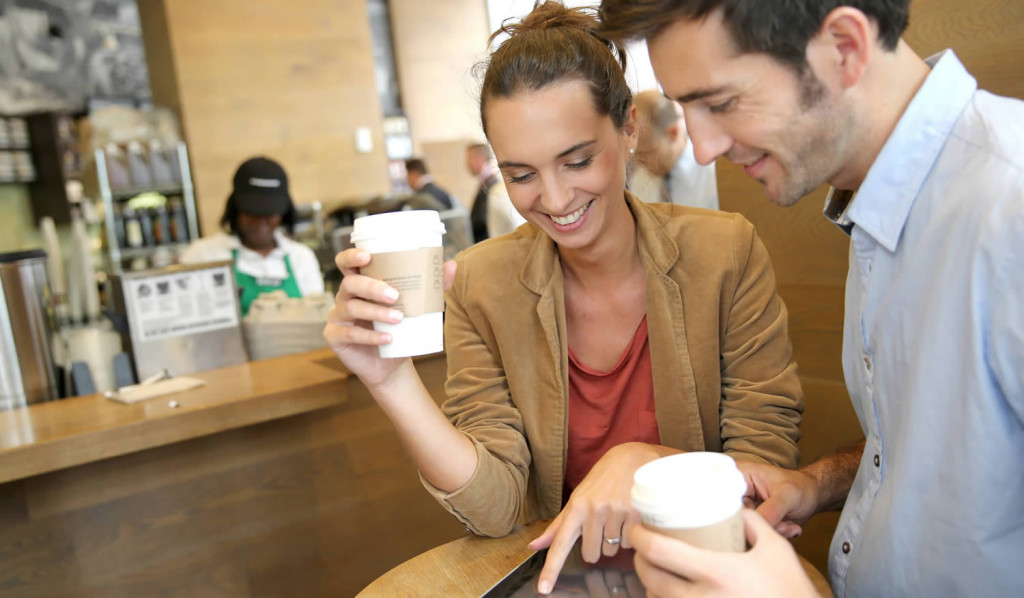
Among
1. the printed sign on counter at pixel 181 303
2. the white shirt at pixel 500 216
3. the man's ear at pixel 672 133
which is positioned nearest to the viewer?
the printed sign on counter at pixel 181 303

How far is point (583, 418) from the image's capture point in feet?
5.37

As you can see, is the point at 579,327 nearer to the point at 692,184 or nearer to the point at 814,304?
the point at 814,304

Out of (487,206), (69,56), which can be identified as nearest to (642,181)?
(487,206)

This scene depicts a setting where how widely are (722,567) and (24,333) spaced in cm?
246

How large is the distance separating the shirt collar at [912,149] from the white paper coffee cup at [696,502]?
0.40 metres

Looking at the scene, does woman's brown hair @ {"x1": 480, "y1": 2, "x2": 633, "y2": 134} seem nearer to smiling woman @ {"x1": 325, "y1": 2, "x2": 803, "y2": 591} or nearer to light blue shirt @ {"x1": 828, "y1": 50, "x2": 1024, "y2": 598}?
smiling woman @ {"x1": 325, "y1": 2, "x2": 803, "y2": 591}

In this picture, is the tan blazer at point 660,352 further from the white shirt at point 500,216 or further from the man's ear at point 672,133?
the white shirt at point 500,216

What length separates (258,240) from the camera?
160 inches

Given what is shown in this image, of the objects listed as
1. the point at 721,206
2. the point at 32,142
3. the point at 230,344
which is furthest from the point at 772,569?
the point at 32,142

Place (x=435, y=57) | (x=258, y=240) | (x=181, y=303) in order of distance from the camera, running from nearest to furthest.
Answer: (x=181, y=303)
(x=258, y=240)
(x=435, y=57)

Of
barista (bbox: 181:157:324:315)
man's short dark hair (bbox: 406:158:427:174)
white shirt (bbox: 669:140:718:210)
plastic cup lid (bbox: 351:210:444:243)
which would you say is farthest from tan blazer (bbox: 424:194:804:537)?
man's short dark hair (bbox: 406:158:427:174)

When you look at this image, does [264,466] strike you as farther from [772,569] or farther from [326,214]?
[326,214]

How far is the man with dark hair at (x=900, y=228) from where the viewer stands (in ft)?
2.68

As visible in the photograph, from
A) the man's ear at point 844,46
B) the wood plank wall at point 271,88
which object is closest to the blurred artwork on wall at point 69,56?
the wood plank wall at point 271,88
